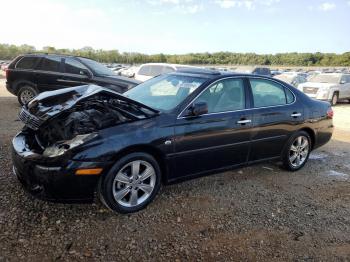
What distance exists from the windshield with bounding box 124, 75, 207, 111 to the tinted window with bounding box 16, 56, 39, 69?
6357 mm

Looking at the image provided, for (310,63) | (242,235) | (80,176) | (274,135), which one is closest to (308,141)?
(274,135)

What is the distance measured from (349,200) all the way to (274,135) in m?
1.36

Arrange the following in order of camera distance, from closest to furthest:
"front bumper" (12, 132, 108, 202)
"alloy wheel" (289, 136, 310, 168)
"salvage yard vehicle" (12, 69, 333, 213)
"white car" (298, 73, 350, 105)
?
"front bumper" (12, 132, 108, 202) < "salvage yard vehicle" (12, 69, 333, 213) < "alloy wheel" (289, 136, 310, 168) < "white car" (298, 73, 350, 105)

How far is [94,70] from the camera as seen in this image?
1000cm

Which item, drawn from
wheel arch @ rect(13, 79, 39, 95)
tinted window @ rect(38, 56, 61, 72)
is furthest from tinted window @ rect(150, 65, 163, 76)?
wheel arch @ rect(13, 79, 39, 95)

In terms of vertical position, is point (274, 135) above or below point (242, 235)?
above

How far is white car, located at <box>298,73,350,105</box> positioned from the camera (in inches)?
619

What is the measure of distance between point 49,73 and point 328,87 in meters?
12.7

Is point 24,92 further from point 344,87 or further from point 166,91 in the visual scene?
point 344,87

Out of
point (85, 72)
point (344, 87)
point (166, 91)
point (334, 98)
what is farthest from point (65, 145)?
point (344, 87)

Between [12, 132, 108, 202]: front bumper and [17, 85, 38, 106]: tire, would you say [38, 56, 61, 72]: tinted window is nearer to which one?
[17, 85, 38, 106]: tire

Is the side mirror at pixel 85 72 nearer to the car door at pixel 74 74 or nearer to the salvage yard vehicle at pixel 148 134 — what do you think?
the car door at pixel 74 74

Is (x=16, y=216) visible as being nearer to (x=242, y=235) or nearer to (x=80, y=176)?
(x=80, y=176)

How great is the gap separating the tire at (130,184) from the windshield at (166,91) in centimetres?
79
